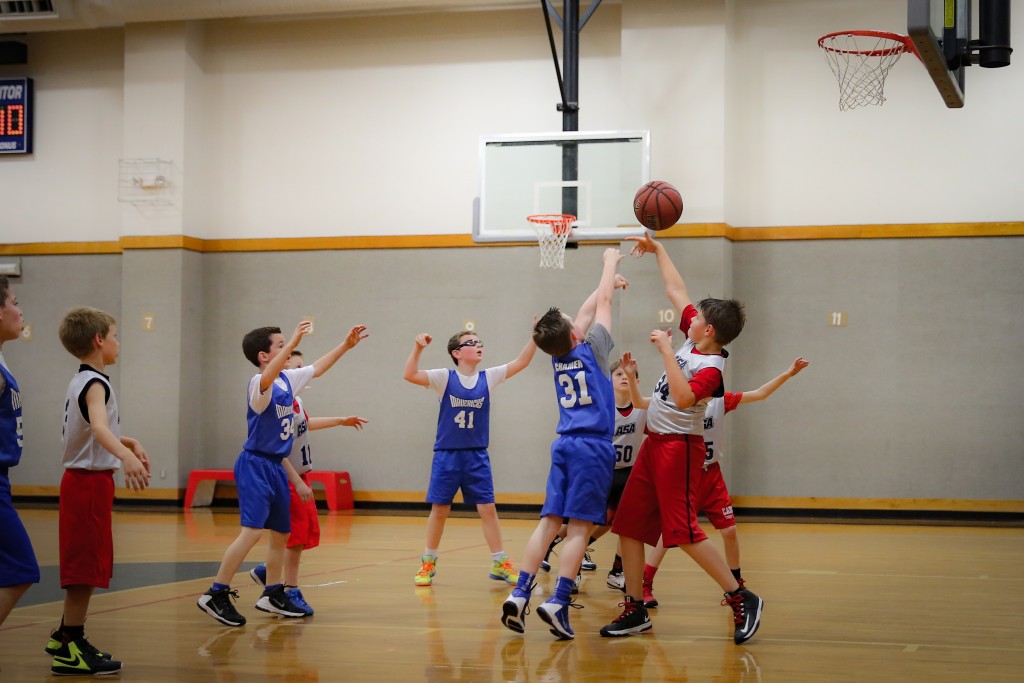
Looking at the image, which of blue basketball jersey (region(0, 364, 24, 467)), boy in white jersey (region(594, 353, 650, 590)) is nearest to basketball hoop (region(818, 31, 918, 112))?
boy in white jersey (region(594, 353, 650, 590))

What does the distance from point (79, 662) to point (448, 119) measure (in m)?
9.42

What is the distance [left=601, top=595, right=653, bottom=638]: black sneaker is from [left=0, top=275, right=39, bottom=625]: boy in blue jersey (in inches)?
97.9

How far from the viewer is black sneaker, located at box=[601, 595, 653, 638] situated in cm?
510

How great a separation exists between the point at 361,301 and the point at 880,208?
593cm

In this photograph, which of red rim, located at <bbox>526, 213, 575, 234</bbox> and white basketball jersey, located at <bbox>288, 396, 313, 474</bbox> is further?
red rim, located at <bbox>526, 213, 575, 234</bbox>

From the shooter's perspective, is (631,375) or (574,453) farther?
(631,375)

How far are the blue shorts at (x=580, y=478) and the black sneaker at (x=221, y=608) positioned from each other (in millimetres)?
1592

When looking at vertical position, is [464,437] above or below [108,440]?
below

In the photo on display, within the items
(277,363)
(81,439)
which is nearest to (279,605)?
(277,363)

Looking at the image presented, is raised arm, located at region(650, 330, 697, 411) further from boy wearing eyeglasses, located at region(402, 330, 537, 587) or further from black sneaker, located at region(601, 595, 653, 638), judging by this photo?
boy wearing eyeglasses, located at region(402, 330, 537, 587)

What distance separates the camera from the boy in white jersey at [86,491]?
434 cm

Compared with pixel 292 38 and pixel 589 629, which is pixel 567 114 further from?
pixel 589 629

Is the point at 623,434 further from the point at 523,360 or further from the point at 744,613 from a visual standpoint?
the point at 744,613

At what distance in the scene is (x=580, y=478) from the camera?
5.11 meters
